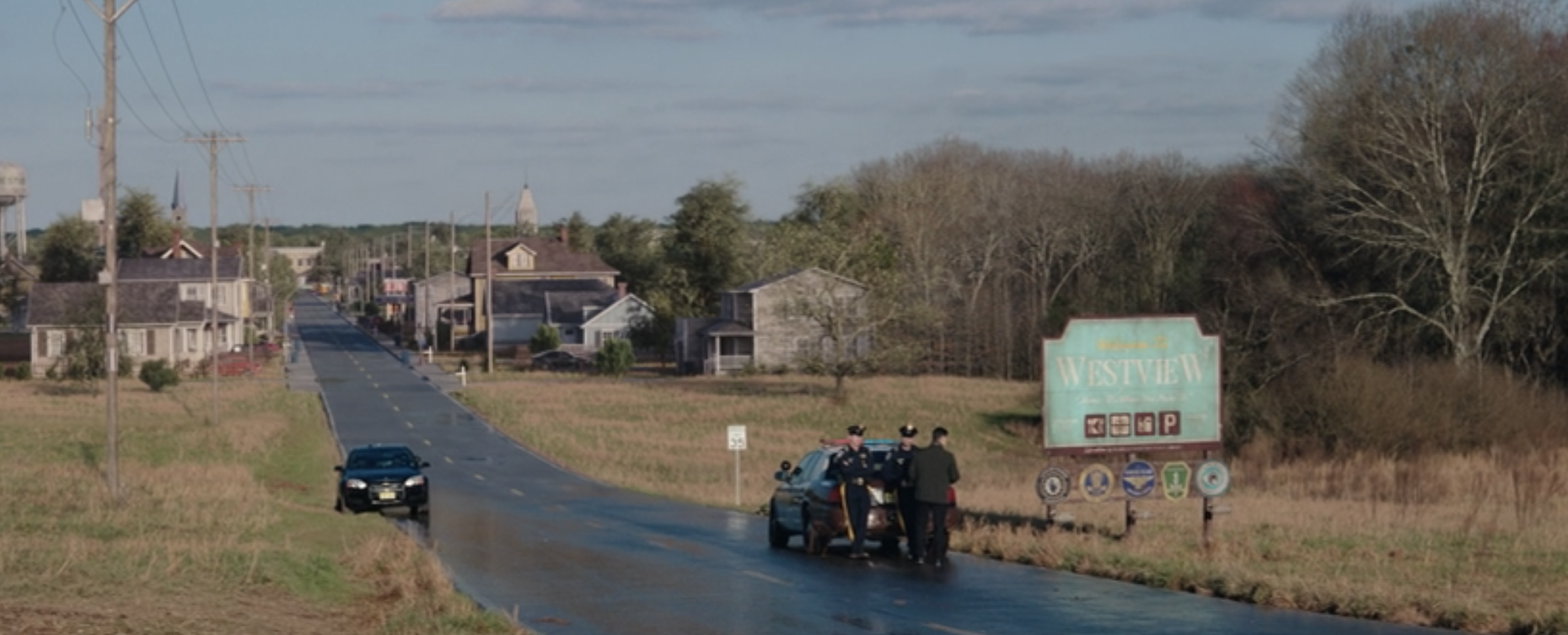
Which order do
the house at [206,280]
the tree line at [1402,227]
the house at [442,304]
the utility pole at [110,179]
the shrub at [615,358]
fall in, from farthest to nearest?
the house at [442,304] → the house at [206,280] → the shrub at [615,358] → the tree line at [1402,227] → the utility pole at [110,179]

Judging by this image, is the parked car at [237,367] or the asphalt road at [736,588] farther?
the parked car at [237,367]

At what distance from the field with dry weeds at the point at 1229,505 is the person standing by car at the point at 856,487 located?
1695 millimetres

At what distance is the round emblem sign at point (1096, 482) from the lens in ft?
77.7

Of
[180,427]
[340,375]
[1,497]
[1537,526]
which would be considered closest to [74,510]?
[1,497]

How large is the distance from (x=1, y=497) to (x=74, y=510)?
2.37m

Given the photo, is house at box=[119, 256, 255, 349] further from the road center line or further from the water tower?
the road center line

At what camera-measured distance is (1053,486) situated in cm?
2397

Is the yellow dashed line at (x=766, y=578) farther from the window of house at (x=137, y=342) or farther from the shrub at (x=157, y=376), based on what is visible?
the window of house at (x=137, y=342)

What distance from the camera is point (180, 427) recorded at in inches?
2343

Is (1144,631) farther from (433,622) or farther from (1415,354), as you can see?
(1415,354)

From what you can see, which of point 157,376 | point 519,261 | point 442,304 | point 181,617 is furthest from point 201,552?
point 442,304

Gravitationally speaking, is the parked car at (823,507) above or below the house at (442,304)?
below

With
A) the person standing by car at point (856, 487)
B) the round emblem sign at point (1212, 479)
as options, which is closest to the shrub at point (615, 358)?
the person standing by car at point (856, 487)

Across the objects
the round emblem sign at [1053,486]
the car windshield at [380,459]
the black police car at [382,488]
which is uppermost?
the round emblem sign at [1053,486]
